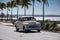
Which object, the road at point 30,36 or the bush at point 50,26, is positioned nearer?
the road at point 30,36

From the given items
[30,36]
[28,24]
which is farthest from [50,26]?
[30,36]

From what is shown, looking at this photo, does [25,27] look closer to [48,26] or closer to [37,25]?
[37,25]

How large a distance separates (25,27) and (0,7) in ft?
263

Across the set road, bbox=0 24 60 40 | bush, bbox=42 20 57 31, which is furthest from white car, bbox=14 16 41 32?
bush, bbox=42 20 57 31

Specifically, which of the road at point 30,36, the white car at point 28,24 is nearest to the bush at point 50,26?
the white car at point 28,24

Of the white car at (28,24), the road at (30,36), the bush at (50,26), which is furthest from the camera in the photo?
the bush at (50,26)

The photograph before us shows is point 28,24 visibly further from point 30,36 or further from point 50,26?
point 50,26

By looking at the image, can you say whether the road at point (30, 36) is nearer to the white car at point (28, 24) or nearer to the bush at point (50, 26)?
the white car at point (28, 24)

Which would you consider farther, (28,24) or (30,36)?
(28,24)

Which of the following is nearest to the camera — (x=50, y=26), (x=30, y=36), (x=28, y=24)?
(x=30, y=36)

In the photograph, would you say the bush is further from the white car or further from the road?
the road

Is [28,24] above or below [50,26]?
above

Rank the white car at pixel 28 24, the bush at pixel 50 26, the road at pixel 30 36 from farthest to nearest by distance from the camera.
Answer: the bush at pixel 50 26
the white car at pixel 28 24
the road at pixel 30 36

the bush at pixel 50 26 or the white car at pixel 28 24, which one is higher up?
the white car at pixel 28 24
